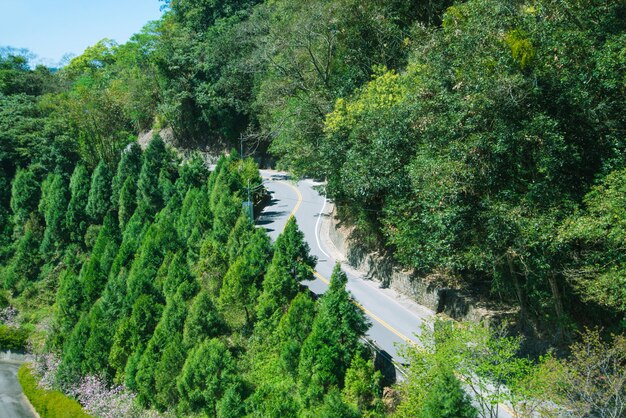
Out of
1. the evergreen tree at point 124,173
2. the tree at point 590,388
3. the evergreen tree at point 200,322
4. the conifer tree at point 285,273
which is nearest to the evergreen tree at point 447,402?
the tree at point 590,388

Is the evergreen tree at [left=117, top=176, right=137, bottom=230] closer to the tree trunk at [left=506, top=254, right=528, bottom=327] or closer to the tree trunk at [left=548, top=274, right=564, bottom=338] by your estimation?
the tree trunk at [left=506, top=254, right=528, bottom=327]

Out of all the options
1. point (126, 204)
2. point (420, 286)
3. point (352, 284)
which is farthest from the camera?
point (126, 204)

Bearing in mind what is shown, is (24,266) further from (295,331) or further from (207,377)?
(295,331)

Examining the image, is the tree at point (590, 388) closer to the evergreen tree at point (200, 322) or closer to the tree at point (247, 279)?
the tree at point (247, 279)

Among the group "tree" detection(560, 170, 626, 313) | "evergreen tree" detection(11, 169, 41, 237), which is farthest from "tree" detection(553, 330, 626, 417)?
"evergreen tree" detection(11, 169, 41, 237)

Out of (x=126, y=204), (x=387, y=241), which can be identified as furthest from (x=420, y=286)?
(x=126, y=204)
